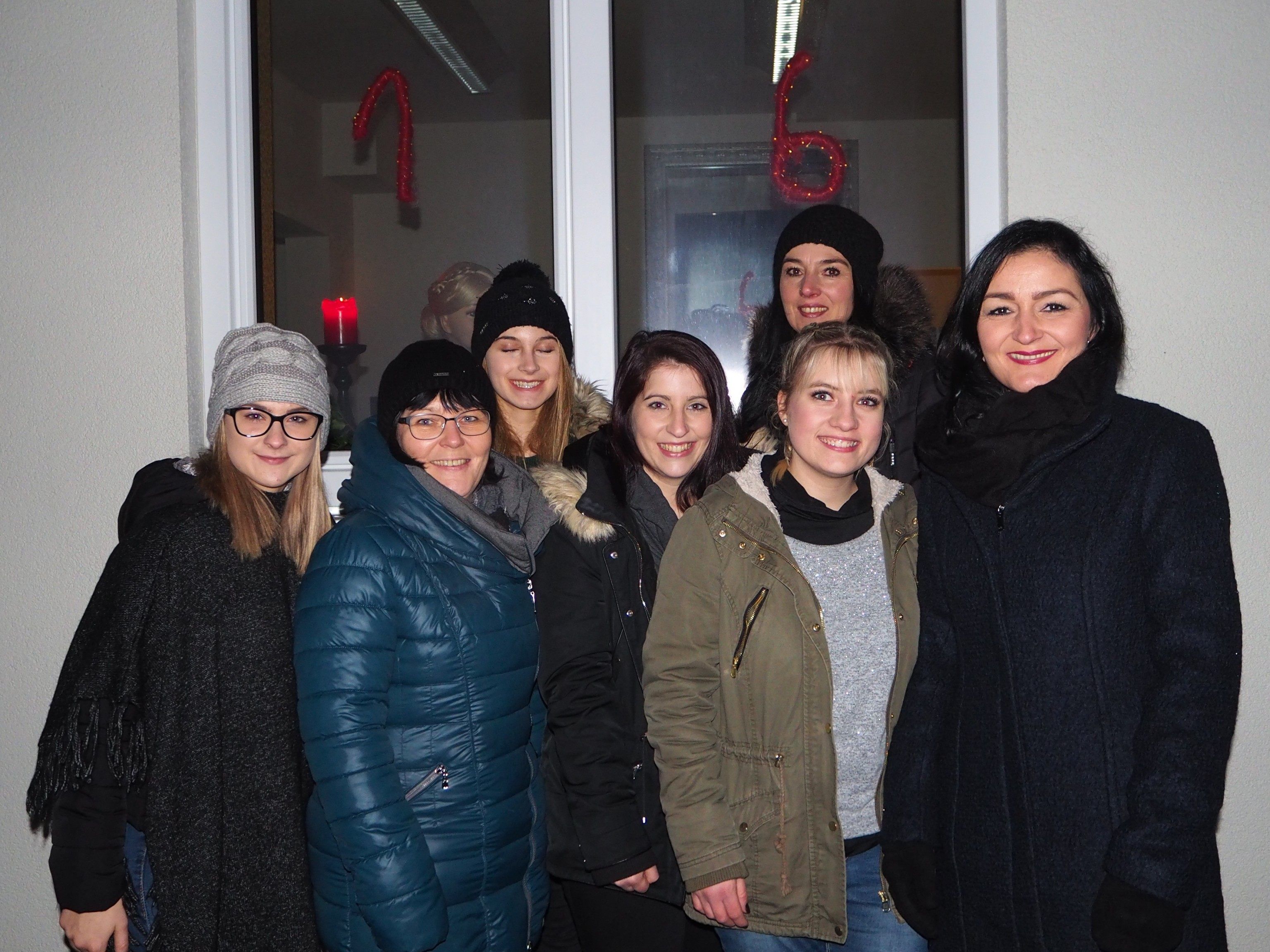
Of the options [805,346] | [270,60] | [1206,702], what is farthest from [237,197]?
[1206,702]

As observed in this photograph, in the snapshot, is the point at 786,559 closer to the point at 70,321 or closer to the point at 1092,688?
the point at 1092,688

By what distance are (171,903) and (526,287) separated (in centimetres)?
136

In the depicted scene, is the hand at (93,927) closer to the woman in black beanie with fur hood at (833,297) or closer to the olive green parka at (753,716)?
the olive green parka at (753,716)

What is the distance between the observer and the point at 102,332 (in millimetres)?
2381

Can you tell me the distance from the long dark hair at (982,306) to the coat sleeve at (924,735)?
10.6 inches

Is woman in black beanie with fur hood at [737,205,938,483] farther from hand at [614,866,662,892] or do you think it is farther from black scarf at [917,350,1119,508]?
hand at [614,866,662,892]

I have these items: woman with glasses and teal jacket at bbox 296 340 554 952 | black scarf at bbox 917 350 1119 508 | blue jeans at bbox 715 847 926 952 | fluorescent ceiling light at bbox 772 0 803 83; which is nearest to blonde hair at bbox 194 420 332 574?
woman with glasses and teal jacket at bbox 296 340 554 952

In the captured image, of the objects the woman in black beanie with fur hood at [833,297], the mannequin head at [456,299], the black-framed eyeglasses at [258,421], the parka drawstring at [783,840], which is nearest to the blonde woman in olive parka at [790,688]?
the parka drawstring at [783,840]

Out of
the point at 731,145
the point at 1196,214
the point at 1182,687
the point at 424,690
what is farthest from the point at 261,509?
the point at 1196,214

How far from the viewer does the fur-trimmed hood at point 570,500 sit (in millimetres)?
1729

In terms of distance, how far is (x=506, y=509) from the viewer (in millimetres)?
1822

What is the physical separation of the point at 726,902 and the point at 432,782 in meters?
0.52

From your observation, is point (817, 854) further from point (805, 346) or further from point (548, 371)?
point (548, 371)

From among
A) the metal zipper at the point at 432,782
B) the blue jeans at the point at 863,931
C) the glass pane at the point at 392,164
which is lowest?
the blue jeans at the point at 863,931
